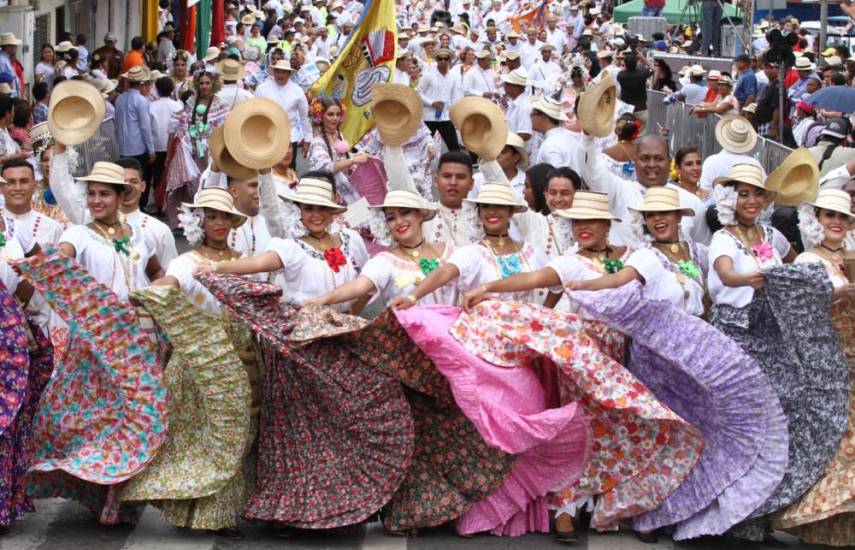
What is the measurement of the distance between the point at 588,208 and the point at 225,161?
2.79 metres

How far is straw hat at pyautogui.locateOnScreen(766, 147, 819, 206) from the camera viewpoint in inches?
386

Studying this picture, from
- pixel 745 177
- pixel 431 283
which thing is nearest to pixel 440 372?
Result: pixel 431 283

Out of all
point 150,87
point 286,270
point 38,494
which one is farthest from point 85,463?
point 150,87

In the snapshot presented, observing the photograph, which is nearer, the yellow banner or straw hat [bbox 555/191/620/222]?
straw hat [bbox 555/191/620/222]

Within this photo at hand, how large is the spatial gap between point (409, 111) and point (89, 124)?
Result: 2028 millimetres

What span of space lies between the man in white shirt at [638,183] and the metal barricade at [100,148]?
325 inches

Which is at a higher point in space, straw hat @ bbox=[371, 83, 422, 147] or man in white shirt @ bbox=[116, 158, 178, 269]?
straw hat @ bbox=[371, 83, 422, 147]

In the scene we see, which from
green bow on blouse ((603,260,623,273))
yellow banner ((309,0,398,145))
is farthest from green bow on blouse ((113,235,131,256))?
yellow banner ((309,0,398,145))

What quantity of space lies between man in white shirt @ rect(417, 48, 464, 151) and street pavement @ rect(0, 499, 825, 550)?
13595mm

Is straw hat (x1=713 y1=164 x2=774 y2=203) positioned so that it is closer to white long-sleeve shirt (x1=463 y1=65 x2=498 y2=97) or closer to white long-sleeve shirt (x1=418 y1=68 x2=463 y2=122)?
white long-sleeve shirt (x1=418 y1=68 x2=463 y2=122)

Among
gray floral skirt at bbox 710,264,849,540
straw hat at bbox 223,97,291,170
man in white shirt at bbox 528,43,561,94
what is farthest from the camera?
man in white shirt at bbox 528,43,561,94

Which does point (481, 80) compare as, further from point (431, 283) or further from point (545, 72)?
point (431, 283)

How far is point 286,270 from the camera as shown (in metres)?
8.92

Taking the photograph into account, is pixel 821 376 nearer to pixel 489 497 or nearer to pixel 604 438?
pixel 604 438
